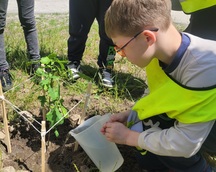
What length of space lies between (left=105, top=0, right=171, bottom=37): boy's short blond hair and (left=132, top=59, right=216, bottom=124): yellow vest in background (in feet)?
0.87

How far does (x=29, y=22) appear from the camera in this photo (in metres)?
2.33

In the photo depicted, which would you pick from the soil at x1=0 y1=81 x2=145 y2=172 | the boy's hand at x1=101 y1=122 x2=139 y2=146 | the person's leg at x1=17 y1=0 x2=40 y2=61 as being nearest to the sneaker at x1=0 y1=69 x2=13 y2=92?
the person's leg at x1=17 y1=0 x2=40 y2=61

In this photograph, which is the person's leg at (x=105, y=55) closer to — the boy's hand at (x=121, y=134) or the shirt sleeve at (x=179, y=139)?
the boy's hand at (x=121, y=134)

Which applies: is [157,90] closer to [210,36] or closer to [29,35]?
[210,36]

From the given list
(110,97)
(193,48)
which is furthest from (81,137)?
(110,97)

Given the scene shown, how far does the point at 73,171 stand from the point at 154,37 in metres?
0.91

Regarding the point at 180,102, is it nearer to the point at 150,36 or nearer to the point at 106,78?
the point at 150,36

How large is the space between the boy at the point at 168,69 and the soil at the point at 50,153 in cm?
42

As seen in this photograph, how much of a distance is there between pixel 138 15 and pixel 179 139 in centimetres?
52

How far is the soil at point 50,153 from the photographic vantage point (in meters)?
1.74

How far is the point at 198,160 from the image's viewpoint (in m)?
1.57

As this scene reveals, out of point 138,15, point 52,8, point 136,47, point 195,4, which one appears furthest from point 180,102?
point 52,8

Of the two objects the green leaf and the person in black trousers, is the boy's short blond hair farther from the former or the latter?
the person in black trousers

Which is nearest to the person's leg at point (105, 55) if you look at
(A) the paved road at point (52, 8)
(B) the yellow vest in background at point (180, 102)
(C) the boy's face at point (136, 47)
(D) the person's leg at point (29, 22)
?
(D) the person's leg at point (29, 22)
